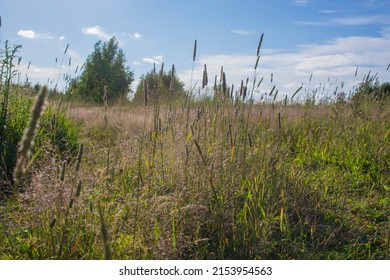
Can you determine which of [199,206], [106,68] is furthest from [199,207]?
[106,68]

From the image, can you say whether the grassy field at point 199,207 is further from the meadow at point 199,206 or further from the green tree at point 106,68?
the green tree at point 106,68

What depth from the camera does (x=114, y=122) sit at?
733 cm

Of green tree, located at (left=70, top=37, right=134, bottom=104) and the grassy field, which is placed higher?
green tree, located at (left=70, top=37, right=134, bottom=104)

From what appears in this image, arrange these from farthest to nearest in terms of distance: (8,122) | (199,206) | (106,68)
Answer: (106,68) → (8,122) → (199,206)

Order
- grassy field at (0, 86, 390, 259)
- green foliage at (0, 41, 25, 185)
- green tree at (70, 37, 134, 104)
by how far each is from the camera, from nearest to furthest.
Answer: grassy field at (0, 86, 390, 259)
green foliage at (0, 41, 25, 185)
green tree at (70, 37, 134, 104)

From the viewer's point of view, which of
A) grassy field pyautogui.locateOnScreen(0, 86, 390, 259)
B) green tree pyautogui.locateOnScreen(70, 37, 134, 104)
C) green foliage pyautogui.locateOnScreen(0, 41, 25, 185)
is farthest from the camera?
green tree pyautogui.locateOnScreen(70, 37, 134, 104)

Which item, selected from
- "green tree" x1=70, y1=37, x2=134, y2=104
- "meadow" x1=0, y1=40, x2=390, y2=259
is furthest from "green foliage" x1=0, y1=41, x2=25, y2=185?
"green tree" x1=70, y1=37, x2=134, y2=104

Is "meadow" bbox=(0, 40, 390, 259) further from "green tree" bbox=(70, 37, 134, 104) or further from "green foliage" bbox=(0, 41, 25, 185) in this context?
"green tree" bbox=(70, 37, 134, 104)

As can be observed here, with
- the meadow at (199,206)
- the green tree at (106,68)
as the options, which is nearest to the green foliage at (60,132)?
the meadow at (199,206)

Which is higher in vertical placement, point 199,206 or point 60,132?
point 60,132

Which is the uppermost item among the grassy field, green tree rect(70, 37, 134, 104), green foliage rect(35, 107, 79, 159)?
green tree rect(70, 37, 134, 104)

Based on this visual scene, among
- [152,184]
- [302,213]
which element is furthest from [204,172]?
[302,213]

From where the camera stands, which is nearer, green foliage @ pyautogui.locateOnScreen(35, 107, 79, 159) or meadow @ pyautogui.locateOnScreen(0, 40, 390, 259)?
meadow @ pyautogui.locateOnScreen(0, 40, 390, 259)

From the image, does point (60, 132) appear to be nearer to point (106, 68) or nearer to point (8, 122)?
point (8, 122)
